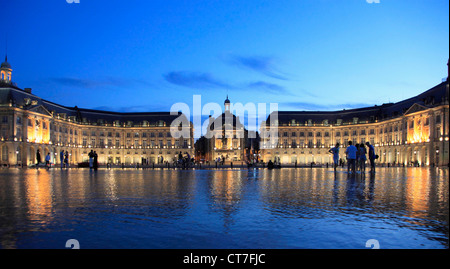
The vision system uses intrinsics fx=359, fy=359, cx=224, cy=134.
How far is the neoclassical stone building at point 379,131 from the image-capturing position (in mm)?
65312

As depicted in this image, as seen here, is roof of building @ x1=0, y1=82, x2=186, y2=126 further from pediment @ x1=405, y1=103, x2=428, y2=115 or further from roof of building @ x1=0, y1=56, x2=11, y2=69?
pediment @ x1=405, y1=103, x2=428, y2=115

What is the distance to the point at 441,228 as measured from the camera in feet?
17.8

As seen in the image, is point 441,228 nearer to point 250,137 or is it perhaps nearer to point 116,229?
point 116,229

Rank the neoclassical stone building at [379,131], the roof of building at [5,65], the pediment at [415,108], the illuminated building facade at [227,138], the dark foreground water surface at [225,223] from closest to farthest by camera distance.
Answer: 1. the dark foreground water surface at [225,223]
2. the neoclassical stone building at [379,131]
3. the pediment at [415,108]
4. the roof of building at [5,65]
5. the illuminated building facade at [227,138]

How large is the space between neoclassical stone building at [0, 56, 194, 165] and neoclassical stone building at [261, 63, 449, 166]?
29.6 m

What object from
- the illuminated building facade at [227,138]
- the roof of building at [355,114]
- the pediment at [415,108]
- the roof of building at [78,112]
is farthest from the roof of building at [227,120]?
the pediment at [415,108]

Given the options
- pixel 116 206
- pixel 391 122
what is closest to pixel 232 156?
pixel 391 122

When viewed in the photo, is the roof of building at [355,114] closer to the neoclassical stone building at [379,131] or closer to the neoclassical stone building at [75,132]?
the neoclassical stone building at [379,131]

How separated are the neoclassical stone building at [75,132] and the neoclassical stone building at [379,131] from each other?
29.6 m

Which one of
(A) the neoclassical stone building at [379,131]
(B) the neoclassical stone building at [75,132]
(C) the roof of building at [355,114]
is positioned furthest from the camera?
(C) the roof of building at [355,114]

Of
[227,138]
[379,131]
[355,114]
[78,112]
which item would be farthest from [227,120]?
[78,112]

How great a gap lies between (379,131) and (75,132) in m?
80.4
